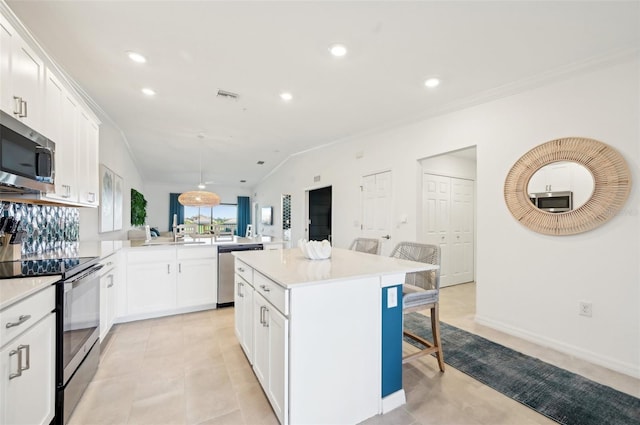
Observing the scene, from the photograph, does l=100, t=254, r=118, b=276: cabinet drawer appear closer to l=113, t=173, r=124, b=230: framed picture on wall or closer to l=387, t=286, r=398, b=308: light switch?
l=113, t=173, r=124, b=230: framed picture on wall

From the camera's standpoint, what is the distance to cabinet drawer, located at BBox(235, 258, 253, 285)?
2096 millimetres

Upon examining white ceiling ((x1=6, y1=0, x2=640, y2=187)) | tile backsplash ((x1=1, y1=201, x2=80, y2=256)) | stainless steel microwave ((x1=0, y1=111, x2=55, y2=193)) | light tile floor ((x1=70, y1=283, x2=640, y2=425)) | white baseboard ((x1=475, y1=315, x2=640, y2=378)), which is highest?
white ceiling ((x1=6, y1=0, x2=640, y2=187))

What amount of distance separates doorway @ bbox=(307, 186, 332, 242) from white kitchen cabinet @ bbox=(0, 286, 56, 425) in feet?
16.8

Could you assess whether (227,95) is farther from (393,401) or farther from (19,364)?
(393,401)

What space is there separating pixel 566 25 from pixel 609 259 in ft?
6.18

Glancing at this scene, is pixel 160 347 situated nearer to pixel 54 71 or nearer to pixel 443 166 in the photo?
pixel 54 71

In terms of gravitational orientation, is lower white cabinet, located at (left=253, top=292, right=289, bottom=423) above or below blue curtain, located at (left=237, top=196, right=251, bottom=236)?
below

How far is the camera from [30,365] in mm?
1283

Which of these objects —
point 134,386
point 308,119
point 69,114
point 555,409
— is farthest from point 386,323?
point 308,119

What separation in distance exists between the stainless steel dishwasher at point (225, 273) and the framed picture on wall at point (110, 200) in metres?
1.67

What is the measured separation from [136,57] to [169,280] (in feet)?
7.63

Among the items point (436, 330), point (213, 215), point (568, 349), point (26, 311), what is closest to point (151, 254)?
point (26, 311)

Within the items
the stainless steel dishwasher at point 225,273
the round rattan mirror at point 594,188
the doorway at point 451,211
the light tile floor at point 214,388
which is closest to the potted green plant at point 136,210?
the stainless steel dishwasher at point 225,273

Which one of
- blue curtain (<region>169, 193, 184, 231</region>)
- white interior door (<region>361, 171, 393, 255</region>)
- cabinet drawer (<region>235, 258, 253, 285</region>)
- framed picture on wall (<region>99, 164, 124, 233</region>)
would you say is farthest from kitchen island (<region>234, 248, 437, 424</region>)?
blue curtain (<region>169, 193, 184, 231</region>)
